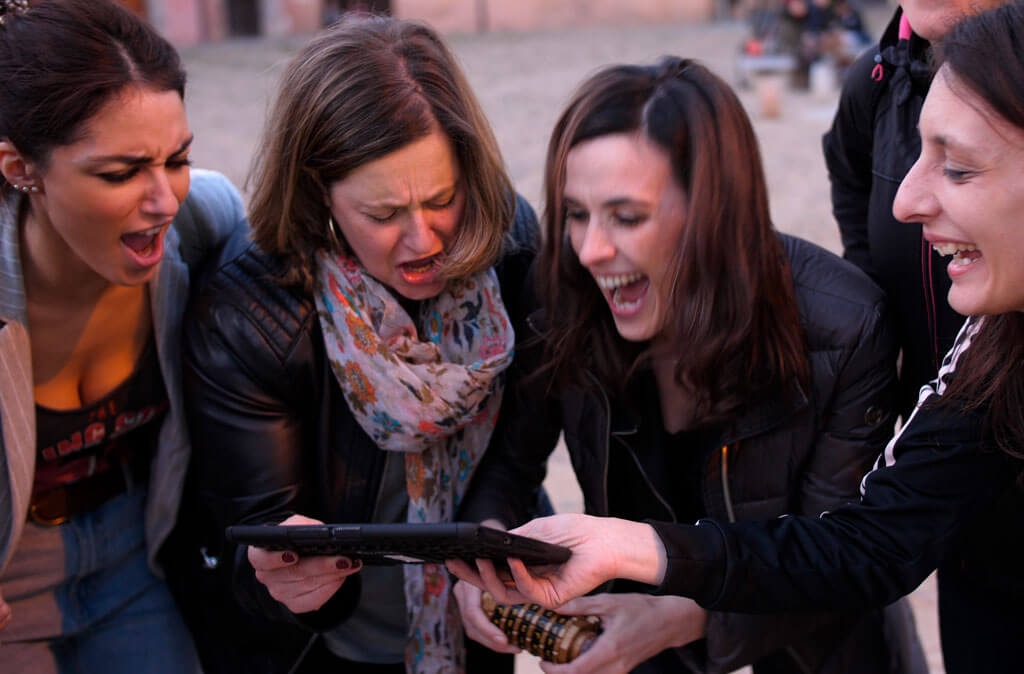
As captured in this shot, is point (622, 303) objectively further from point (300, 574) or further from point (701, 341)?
point (300, 574)

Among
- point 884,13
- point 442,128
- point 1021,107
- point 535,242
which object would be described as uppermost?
point 1021,107

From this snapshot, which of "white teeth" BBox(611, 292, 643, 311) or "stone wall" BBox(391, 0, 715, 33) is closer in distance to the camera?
"white teeth" BBox(611, 292, 643, 311)

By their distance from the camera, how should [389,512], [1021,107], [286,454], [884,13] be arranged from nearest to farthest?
[1021,107]
[286,454]
[389,512]
[884,13]

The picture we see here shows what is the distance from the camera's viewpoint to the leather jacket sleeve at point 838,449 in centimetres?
209

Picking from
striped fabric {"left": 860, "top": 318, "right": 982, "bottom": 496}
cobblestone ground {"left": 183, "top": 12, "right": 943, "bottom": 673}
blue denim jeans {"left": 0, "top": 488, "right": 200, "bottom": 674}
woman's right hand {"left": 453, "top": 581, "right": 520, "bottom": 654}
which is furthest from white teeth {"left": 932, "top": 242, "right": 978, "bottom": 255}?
cobblestone ground {"left": 183, "top": 12, "right": 943, "bottom": 673}

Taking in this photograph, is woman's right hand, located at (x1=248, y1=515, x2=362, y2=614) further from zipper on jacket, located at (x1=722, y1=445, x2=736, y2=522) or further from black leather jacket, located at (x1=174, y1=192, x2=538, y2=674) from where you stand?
zipper on jacket, located at (x1=722, y1=445, x2=736, y2=522)

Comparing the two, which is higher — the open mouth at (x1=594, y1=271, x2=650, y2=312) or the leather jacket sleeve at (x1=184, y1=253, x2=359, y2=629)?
the open mouth at (x1=594, y1=271, x2=650, y2=312)

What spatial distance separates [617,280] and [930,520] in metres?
0.74

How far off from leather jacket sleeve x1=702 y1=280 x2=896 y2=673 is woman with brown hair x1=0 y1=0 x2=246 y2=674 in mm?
1289

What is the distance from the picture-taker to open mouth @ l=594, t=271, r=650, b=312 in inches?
85.6

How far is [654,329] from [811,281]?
0.33 m

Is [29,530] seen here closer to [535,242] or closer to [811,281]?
[535,242]

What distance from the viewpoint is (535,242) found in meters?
2.66

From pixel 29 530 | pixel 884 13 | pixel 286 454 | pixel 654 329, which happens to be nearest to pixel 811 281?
pixel 654 329
